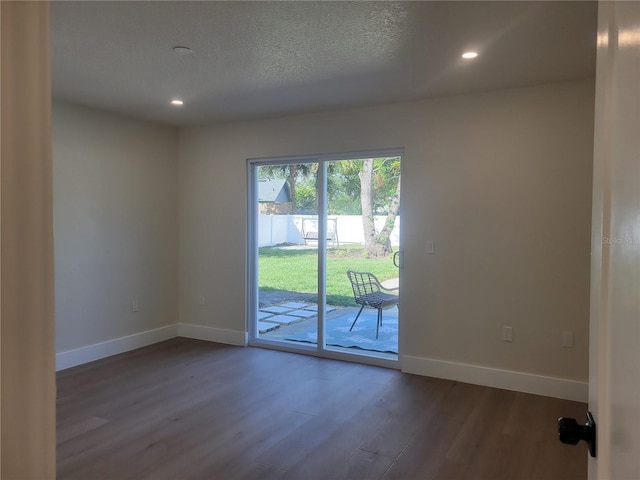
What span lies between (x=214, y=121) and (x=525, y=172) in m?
3.17

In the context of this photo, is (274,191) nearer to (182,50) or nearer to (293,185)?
(293,185)

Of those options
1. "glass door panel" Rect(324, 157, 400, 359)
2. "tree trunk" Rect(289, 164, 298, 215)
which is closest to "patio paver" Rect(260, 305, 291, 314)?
"glass door panel" Rect(324, 157, 400, 359)

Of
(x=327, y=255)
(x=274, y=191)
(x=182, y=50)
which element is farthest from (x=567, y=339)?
(x=182, y=50)

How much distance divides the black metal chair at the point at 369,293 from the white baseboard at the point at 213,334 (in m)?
1.34

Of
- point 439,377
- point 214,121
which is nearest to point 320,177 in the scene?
point 214,121

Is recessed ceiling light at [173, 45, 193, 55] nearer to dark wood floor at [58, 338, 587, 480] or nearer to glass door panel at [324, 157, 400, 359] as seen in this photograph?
glass door panel at [324, 157, 400, 359]

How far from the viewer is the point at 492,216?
371 cm

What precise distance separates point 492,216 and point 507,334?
0.98 metres

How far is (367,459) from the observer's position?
256 centimetres

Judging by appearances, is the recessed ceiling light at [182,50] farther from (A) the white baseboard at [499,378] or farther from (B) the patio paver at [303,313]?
(A) the white baseboard at [499,378]

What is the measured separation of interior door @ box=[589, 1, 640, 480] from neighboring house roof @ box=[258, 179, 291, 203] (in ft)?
13.4

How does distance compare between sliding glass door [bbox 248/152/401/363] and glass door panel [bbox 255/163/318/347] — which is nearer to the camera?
sliding glass door [bbox 248/152/401/363]

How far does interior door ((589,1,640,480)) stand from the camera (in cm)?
57

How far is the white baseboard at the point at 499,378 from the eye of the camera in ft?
11.4
